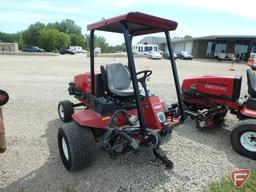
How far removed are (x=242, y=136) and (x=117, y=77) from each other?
2068 millimetres

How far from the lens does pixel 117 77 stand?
3486mm

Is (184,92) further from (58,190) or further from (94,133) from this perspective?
(58,190)

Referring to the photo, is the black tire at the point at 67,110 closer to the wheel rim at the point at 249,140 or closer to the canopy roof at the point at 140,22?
the canopy roof at the point at 140,22

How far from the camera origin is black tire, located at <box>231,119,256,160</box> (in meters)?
3.21

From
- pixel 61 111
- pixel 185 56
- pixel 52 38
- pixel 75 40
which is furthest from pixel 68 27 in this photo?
pixel 61 111

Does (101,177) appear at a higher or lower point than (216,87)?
lower

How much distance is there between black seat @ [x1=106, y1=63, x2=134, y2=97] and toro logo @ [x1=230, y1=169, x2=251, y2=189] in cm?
169

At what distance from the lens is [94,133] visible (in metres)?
3.07

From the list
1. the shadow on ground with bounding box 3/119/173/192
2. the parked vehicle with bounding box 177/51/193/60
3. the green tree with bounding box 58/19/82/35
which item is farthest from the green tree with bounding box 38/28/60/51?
the shadow on ground with bounding box 3/119/173/192

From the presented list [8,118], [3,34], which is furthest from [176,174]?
[3,34]

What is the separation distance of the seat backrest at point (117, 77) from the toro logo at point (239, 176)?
191 cm

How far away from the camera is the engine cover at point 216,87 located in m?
3.90

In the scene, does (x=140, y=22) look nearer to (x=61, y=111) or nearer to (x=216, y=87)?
(x=216, y=87)

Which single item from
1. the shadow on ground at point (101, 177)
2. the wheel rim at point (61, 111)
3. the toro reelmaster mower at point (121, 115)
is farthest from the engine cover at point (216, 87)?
the wheel rim at point (61, 111)
